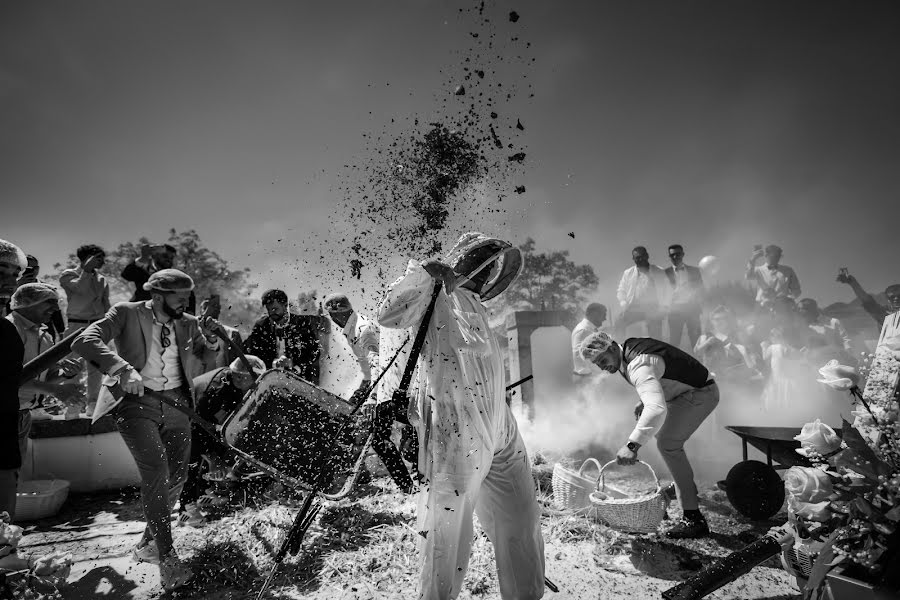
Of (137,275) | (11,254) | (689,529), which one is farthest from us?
(137,275)

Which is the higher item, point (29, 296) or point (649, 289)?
point (649, 289)

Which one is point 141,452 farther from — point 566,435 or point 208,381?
point 566,435

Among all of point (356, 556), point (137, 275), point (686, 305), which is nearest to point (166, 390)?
point (356, 556)

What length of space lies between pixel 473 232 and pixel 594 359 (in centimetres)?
209

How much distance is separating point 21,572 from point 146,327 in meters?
2.80

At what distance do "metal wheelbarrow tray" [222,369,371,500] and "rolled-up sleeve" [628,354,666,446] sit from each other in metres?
2.47

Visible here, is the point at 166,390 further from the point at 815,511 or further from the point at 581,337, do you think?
the point at 581,337

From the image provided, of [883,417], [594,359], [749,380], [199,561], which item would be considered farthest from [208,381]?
[749,380]

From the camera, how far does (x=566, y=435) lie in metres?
8.76

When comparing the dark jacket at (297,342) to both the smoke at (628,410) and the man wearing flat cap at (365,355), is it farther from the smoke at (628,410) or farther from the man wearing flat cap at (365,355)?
the smoke at (628,410)

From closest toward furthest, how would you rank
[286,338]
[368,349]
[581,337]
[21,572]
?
1. [21,572]
2. [368,349]
3. [286,338]
4. [581,337]

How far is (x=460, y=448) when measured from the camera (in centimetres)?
279

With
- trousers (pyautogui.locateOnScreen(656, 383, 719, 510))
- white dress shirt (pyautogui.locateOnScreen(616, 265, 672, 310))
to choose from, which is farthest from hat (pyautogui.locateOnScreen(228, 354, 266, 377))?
white dress shirt (pyautogui.locateOnScreen(616, 265, 672, 310))

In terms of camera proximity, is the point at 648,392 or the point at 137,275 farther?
the point at 137,275
